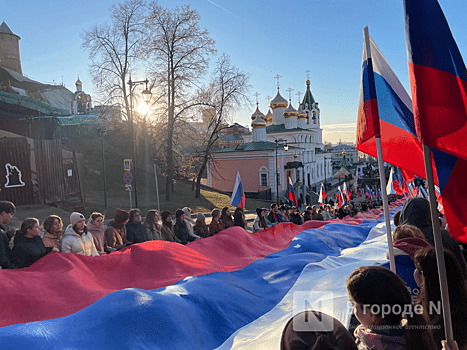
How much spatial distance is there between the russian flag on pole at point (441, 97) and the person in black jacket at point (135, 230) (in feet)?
20.7

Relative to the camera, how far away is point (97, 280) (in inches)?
227

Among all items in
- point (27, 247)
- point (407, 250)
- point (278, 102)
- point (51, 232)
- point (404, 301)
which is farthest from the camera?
point (278, 102)

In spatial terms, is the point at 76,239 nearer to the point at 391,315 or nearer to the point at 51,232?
the point at 51,232

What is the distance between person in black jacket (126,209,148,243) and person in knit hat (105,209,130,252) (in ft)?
0.34

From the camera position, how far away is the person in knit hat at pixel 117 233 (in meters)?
7.34

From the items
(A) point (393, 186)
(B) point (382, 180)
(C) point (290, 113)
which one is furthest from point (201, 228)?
(C) point (290, 113)

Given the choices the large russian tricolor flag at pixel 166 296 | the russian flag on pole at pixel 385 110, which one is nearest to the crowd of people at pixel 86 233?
the large russian tricolor flag at pixel 166 296

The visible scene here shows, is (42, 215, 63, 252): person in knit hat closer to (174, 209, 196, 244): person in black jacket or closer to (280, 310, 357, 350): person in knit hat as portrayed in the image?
(174, 209, 196, 244): person in black jacket

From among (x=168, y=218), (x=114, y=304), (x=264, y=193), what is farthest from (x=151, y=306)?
(x=264, y=193)

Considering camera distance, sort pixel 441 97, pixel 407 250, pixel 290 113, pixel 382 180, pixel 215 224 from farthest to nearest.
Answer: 1. pixel 290 113
2. pixel 215 224
3. pixel 382 180
4. pixel 407 250
5. pixel 441 97

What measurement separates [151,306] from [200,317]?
62 cm

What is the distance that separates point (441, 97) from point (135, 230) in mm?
6544

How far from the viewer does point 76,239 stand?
6.34 metres

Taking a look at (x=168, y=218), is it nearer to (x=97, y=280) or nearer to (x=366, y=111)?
(x=97, y=280)
